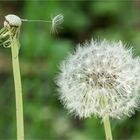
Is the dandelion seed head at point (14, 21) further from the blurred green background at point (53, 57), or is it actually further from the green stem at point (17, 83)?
the blurred green background at point (53, 57)

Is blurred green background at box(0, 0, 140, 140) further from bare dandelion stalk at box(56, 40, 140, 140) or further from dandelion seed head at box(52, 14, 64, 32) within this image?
dandelion seed head at box(52, 14, 64, 32)

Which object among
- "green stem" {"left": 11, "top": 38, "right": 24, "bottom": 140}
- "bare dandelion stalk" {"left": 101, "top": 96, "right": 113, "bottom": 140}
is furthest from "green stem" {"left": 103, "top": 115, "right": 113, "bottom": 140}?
"green stem" {"left": 11, "top": 38, "right": 24, "bottom": 140}

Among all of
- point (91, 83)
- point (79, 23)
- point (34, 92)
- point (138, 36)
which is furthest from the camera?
point (79, 23)

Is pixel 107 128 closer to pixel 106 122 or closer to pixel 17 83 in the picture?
pixel 106 122

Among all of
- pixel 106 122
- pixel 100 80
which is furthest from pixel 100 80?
pixel 106 122

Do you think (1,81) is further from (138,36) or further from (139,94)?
(139,94)

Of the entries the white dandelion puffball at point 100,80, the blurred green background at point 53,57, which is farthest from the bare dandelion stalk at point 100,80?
the blurred green background at point 53,57

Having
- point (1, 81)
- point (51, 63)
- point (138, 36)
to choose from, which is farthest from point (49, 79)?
point (138, 36)
